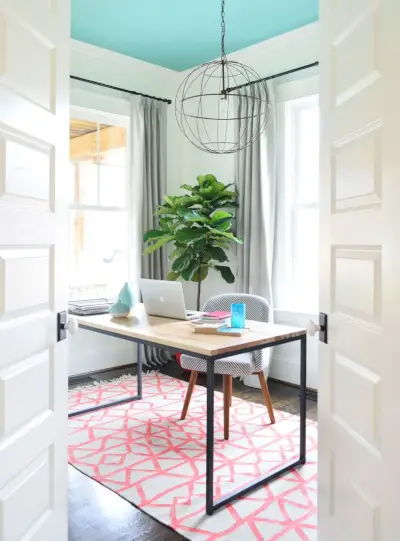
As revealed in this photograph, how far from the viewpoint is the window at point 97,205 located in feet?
14.4

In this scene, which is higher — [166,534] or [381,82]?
[381,82]

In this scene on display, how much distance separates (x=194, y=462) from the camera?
104 inches

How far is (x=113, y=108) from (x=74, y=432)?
2887 mm

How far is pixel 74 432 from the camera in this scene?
3061 mm

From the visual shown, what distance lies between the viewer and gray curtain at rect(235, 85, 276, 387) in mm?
4105

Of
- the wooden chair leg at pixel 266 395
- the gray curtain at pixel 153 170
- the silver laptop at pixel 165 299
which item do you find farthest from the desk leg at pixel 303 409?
the gray curtain at pixel 153 170

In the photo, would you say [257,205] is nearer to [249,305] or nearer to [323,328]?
[249,305]

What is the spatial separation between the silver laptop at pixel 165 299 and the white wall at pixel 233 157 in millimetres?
1323

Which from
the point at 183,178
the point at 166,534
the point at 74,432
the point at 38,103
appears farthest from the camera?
the point at 183,178

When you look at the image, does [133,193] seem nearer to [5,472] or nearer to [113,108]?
[113,108]

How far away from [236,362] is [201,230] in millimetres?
1464

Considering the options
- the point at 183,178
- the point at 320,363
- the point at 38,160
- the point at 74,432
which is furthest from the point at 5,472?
the point at 183,178

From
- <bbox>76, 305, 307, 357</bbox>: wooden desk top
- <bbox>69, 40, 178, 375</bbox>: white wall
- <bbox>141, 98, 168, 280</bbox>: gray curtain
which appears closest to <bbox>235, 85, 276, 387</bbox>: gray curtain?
<bbox>141, 98, 168, 280</bbox>: gray curtain

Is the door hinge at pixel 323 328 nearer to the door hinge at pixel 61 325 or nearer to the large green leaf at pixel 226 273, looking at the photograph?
the door hinge at pixel 61 325
